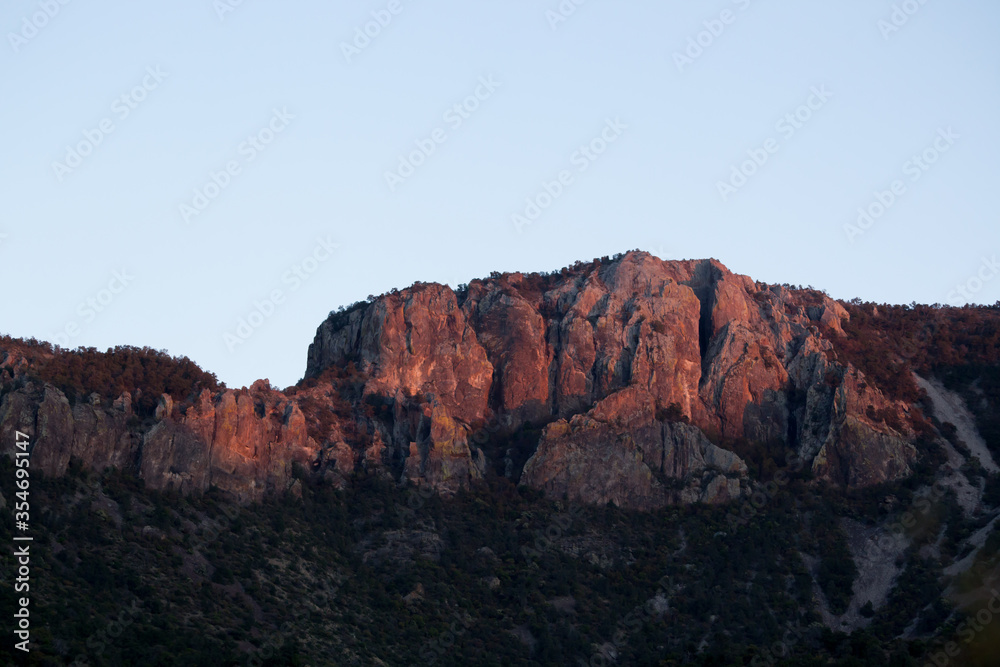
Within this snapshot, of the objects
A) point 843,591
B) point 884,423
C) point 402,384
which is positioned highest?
point 402,384

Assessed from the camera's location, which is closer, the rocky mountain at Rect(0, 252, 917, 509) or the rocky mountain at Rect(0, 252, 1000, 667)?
the rocky mountain at Rect(0, 252, 1000, 667)

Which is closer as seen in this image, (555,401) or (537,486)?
(537,486)

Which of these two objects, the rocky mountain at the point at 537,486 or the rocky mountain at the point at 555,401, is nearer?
the rocky mountain at the point at 537,486

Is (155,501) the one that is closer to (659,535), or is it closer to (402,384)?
(402,384)

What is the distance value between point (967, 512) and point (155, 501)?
219 ft

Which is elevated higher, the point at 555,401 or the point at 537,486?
the point at 555,401

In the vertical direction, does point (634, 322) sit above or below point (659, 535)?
above

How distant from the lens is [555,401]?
131 m

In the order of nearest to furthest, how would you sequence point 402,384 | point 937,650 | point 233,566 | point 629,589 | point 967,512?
point 937,650, point 233,566, point 629,589, point 967,512, point 402,384

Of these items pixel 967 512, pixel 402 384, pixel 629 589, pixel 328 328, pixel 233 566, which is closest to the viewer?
pixel 233 566

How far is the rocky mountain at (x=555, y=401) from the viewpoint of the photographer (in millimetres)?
115625

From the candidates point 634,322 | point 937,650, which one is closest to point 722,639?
point 937,650

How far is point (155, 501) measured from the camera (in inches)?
4225

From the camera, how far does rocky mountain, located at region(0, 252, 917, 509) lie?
116 m
